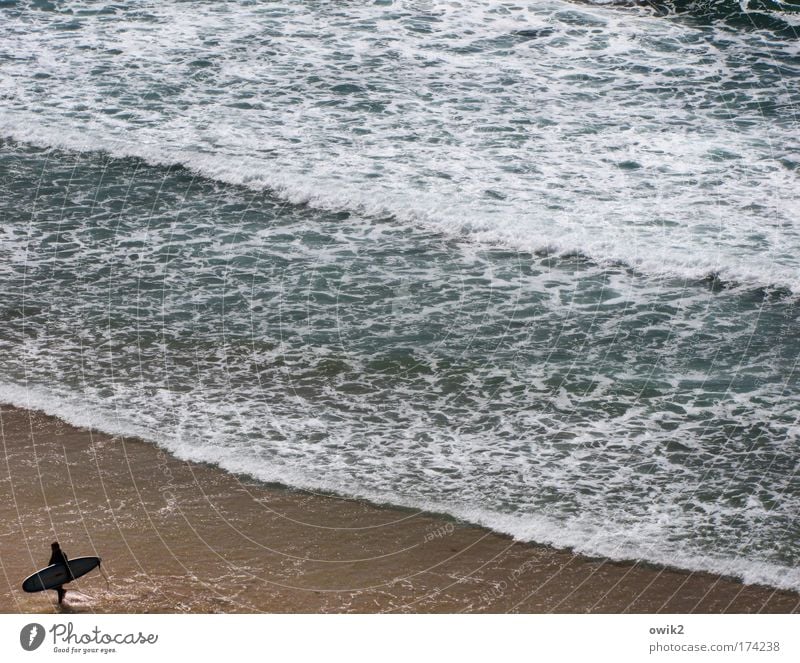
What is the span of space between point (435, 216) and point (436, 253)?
86cm

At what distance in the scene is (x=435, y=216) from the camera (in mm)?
13812

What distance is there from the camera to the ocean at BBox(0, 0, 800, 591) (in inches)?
374

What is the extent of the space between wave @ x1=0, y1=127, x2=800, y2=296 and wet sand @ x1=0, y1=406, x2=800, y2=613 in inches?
202

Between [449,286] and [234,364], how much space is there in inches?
107

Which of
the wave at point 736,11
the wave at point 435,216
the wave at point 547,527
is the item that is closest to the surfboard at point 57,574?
the wave at point 547,527

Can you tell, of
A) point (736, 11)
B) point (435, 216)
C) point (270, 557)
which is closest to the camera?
point (270, 557)

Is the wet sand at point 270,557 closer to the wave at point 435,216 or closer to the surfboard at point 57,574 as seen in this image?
the surfboard at point 57,574

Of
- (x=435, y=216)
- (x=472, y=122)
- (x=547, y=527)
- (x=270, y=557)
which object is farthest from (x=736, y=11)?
(x=270, y=557)

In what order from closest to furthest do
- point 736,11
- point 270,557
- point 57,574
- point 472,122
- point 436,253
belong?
point 57,574, point 270,557, point 436,253, point 472,122, point 736,11

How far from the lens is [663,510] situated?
8914 mm

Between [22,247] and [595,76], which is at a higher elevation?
[595,76]

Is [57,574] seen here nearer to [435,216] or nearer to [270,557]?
[270,557]

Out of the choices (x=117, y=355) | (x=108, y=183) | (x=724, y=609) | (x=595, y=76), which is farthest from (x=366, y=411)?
(x=595, y=76)

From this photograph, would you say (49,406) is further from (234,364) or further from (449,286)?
(449,286)
